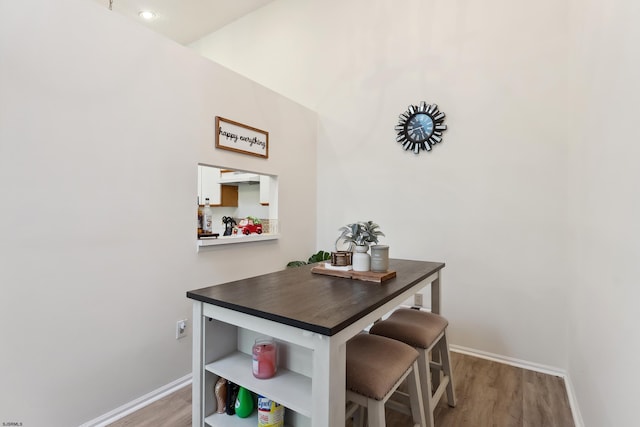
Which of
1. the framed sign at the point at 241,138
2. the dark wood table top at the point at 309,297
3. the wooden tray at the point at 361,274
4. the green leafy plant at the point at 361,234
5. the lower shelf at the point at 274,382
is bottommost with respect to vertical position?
the lower shelf at the point at 274,382

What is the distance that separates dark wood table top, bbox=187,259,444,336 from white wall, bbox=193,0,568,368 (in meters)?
1.14

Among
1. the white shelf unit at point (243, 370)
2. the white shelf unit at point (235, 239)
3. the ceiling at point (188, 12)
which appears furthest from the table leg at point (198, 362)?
the ceiling at point (188, 12)

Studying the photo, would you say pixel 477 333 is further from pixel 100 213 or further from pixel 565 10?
pixel 100 213

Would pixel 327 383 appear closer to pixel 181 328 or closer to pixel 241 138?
pixel 181 328

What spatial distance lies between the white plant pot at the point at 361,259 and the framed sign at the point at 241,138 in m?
1.45

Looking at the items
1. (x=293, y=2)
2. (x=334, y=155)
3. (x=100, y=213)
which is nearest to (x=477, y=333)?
(x=334, y=155)

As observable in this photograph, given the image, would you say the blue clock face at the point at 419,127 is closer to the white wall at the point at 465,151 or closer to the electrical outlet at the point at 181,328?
the white wall at the point at 465,151

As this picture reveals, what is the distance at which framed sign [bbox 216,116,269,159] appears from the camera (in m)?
2.49

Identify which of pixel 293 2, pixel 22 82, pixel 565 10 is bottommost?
pixel 22 82

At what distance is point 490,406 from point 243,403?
1.54 meters

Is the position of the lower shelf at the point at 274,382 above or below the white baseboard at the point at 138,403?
A: above

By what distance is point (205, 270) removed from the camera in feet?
7.91

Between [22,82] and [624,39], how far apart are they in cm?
261

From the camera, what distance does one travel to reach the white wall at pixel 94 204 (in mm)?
1512
